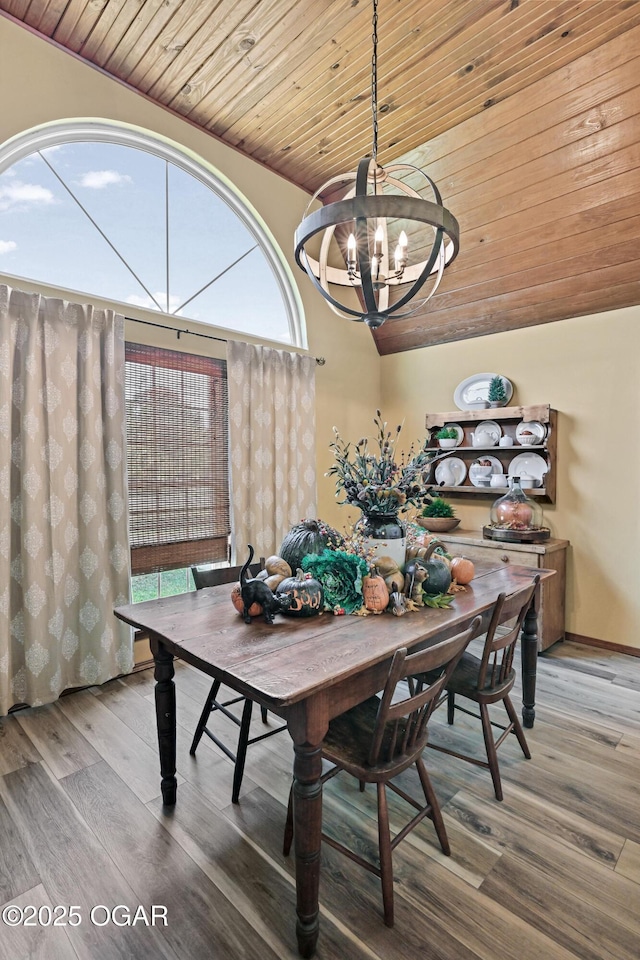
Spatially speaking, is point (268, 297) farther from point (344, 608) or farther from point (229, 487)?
Result: point (344, 608)

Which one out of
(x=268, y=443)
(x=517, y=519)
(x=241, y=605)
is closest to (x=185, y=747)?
(x=241, y=605)

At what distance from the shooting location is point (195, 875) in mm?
1529

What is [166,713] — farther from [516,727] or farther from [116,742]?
[516,727]

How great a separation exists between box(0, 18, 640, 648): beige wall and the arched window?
5.1 inches

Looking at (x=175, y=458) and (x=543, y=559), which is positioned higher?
(x=175, y=458)

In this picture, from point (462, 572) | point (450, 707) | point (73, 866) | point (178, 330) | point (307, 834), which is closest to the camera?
point (307, 834)

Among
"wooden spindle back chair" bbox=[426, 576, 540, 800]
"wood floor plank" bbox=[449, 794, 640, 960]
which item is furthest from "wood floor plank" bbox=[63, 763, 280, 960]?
"wooden spindle back chair" bbox=[426, 576, 540, 800]

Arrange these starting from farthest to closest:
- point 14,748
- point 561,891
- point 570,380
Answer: point 570,380 → point 14,748 → point 561,891

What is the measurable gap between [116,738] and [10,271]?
2555mm

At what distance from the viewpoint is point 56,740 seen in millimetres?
2299

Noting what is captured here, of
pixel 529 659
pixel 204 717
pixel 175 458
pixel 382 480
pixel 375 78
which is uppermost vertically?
pixel 375 78

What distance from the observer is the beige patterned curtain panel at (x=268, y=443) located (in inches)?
136

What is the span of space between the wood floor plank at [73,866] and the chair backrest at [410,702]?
2.66 feet

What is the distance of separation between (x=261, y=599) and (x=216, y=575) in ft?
2.19
